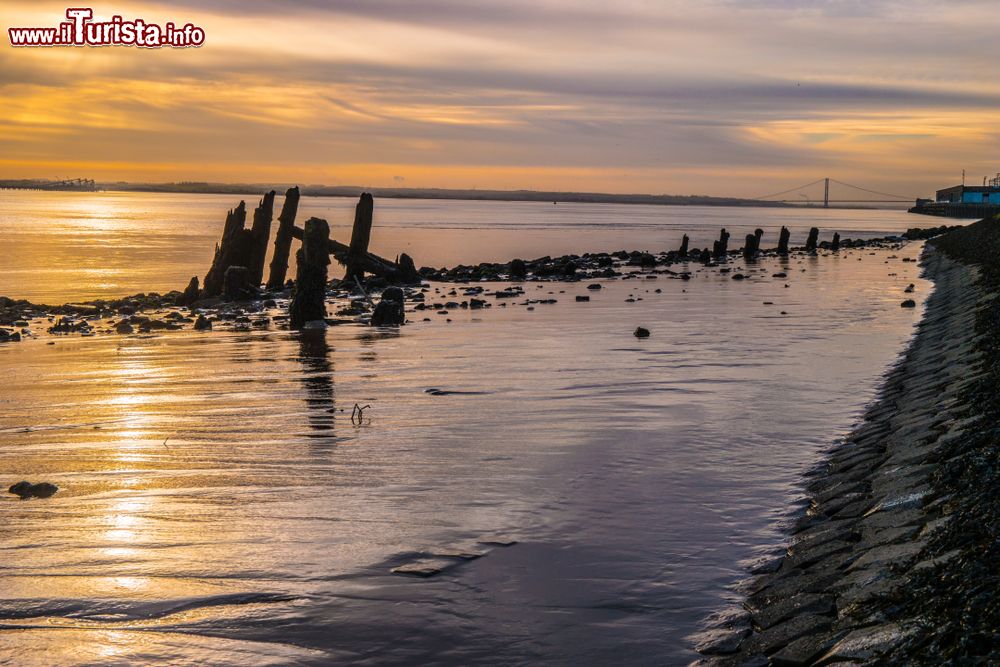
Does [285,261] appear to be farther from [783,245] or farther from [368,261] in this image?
[783,245]

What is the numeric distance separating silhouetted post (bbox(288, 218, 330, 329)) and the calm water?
4.46 m

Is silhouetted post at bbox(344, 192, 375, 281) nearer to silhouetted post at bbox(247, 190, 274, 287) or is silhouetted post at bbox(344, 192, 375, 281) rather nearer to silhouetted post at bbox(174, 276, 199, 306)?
silhouetted post at bbox(247, 190, 274, 287)

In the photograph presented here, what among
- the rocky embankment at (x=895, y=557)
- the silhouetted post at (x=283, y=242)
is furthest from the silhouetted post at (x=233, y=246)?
the rocky embankment at (x=895, y=557)

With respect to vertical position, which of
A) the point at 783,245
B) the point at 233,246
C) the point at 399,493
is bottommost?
the point at 399,493

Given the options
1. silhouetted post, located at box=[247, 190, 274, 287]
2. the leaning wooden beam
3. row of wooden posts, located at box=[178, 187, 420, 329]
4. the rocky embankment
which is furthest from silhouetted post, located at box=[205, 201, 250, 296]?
the rocky embankment

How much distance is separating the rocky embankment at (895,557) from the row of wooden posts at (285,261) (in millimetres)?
15306

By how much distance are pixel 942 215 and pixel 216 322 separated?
158051 mm

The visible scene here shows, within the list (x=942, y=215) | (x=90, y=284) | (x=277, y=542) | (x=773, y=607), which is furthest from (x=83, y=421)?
(x=942, y=215)

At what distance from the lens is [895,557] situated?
604 cm

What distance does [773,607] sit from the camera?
6141mm

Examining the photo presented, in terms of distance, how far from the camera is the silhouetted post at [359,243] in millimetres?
35875

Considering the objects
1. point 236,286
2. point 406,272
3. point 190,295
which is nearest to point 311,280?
point 236,286

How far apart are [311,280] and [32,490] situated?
15294 millimetres

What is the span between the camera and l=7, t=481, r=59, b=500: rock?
857cm
